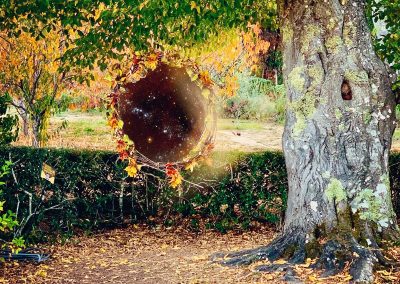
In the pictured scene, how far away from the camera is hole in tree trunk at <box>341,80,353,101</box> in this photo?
582 centimetres

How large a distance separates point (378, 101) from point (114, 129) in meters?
3.78

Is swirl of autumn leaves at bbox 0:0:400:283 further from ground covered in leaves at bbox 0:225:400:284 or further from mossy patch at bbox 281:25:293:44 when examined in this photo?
ground covered in leaves at bbox 0:225:400:284

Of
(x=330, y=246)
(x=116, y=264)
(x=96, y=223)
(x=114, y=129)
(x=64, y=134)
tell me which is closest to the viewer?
(x=330, y=246)

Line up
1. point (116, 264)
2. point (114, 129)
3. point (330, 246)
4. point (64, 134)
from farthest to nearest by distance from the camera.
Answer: point (64, 134) < point (114, 129) < point (116, 264) < point (330, 246)

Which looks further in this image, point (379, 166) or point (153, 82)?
point (153, 82)

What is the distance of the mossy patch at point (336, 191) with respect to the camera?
18.5 ft

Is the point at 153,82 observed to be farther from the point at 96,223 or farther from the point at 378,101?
the point at 378,101

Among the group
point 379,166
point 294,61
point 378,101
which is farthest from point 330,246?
point 294,61

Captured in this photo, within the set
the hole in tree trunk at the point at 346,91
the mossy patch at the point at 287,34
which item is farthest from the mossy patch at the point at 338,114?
the mossy patch at the point at 287,34

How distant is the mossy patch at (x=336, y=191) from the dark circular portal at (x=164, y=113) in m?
3.27

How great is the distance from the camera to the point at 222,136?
19.8 meters

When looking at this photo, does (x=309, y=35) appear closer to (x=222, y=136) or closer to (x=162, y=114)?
(x=162, y=114)

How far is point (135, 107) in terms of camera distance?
9055 mm

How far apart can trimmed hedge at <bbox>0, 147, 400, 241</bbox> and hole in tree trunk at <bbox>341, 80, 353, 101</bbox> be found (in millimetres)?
3329
